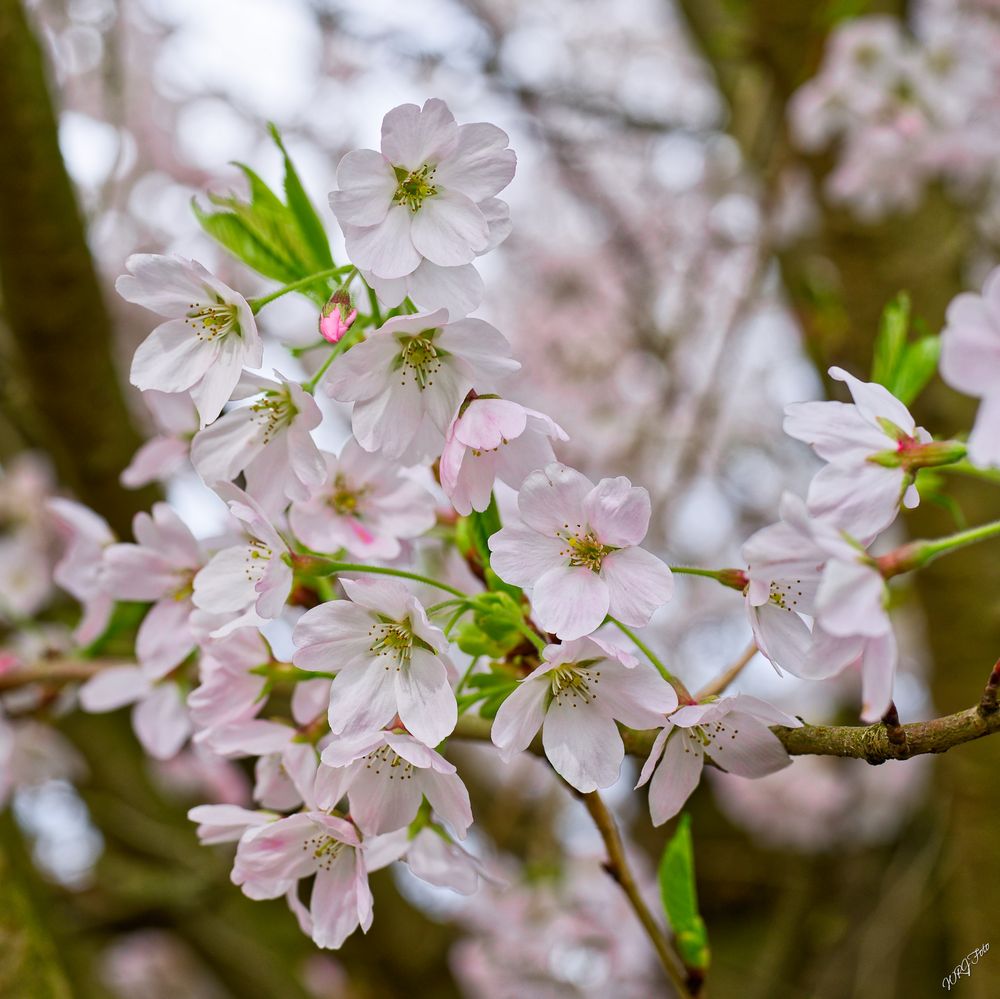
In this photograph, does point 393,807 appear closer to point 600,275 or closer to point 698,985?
point 698,985

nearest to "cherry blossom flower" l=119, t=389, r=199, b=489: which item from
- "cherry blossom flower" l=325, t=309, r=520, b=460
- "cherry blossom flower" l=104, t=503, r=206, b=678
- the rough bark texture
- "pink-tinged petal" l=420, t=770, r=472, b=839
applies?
"cherry blossom flower" l=104, t=503, r=206, b=678

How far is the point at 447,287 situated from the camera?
66 centimetres

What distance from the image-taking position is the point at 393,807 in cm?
69

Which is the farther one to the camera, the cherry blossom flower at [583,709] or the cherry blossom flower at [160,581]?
the cherry blossom flower at [160,581]

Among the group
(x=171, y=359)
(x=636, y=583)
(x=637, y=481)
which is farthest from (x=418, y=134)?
(x=637, y=481)

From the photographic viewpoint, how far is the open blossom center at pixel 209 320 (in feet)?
2.44

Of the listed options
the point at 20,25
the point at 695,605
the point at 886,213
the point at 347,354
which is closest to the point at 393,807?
the point at 347,354

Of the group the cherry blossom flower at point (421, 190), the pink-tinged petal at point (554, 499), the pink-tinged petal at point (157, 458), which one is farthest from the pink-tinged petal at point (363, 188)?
the pink-tinged petal at point (157, 458)

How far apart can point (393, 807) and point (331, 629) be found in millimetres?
131

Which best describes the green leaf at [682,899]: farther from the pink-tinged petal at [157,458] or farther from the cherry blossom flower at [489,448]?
the pink-tinged petal at [157,458]

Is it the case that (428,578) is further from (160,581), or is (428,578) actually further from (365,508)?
(160,581)

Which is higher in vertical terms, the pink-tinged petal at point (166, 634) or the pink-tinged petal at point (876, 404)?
the pink-tinged petal at point (876, 404)

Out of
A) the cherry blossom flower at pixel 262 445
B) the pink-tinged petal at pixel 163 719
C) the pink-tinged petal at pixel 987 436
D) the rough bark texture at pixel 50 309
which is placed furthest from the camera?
the rough bark texture at pixel 50 309

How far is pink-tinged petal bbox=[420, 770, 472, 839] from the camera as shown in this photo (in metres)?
0.67
